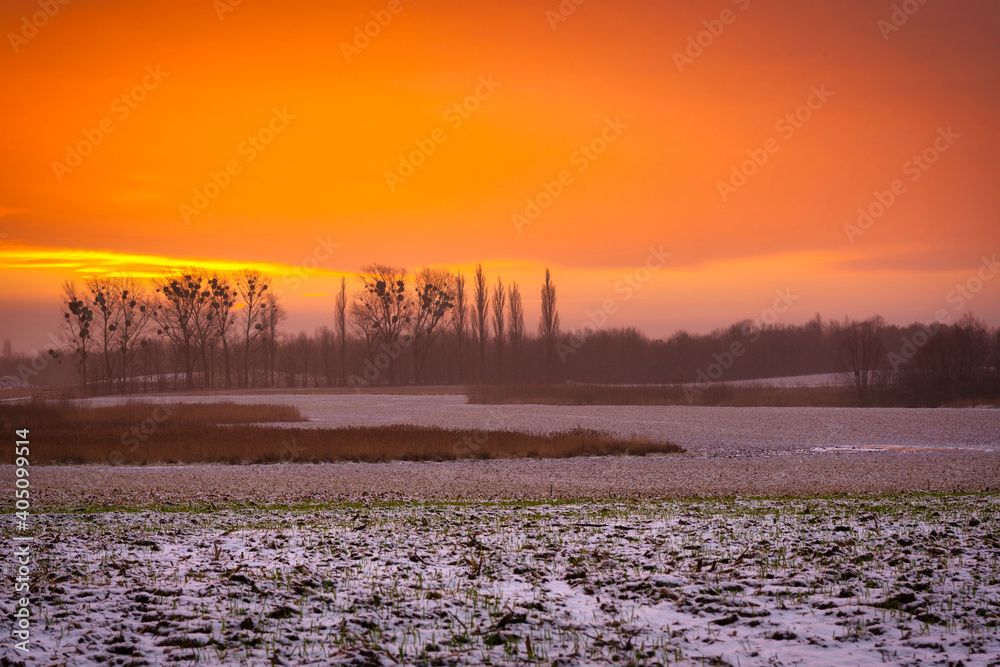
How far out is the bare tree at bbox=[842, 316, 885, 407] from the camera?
46.1 meters

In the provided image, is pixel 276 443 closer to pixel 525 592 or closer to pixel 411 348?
pixel 525 592

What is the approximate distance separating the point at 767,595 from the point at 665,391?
1579 inches

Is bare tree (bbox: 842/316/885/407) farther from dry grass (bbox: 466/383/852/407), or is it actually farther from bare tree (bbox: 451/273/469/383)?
bare tree (bbox: 451/273/469/383)

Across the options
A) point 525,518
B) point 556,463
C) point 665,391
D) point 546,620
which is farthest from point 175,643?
point 665,391

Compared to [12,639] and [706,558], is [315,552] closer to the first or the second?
[12,639]

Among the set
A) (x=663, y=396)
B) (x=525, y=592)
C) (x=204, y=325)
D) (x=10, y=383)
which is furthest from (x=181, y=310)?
(x=525, y=592)

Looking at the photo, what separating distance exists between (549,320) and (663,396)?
26.7 m

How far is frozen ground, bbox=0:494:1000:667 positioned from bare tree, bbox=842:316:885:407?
39916mm

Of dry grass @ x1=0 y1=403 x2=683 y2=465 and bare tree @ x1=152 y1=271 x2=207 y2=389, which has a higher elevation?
bare tree @ x1=152 y1=271 x2=207 y2=389

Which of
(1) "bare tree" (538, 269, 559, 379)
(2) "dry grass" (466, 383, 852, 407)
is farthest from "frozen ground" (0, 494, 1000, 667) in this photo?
(1) "bare tree" (538, 269, 559, 379)

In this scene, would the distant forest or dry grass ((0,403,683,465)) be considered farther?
the distant forest

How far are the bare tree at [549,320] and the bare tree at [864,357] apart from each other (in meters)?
27.7

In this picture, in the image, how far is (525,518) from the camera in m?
10.3

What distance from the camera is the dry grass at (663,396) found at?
141 feet
